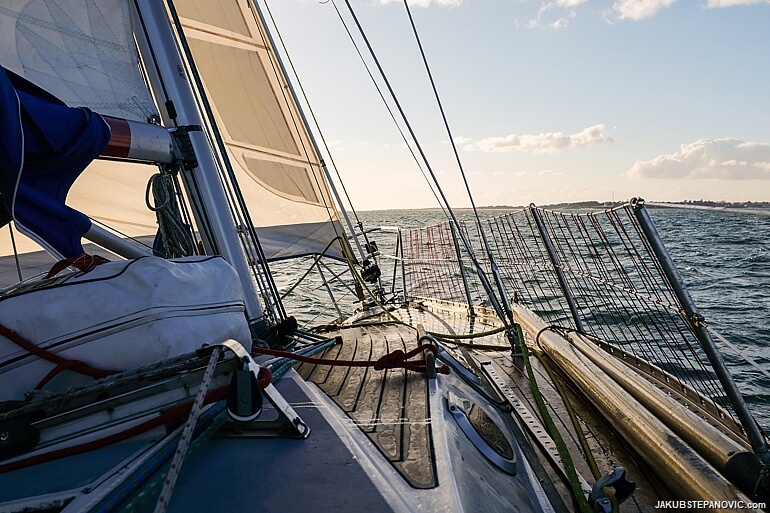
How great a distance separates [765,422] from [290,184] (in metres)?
4.63

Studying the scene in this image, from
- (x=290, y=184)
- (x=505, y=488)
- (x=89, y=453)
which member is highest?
(x=290, y=184)

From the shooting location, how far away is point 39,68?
2748mm

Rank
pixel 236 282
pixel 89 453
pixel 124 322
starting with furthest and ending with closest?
pixel 236 282
pixel 124 322
pixel 89 453

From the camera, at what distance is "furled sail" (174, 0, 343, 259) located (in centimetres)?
476

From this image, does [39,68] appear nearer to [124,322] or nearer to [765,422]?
[124,322]

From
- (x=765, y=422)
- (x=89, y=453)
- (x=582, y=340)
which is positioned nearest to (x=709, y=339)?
(x=582, y=340)

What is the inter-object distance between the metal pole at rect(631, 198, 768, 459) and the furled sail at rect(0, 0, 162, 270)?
249 cm

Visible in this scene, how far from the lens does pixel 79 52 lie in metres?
2.86

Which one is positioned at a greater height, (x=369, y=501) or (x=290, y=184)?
(x=290, y=184)

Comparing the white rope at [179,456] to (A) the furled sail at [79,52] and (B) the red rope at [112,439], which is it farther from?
(A) the furled sail at [79,52]

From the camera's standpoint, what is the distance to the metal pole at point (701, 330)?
6.05 feet

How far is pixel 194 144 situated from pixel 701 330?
7.91 ft

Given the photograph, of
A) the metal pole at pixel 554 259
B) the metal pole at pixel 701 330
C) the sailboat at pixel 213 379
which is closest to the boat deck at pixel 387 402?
the sailboat at pixel 213 379

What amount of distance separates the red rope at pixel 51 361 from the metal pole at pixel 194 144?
1208 mm
